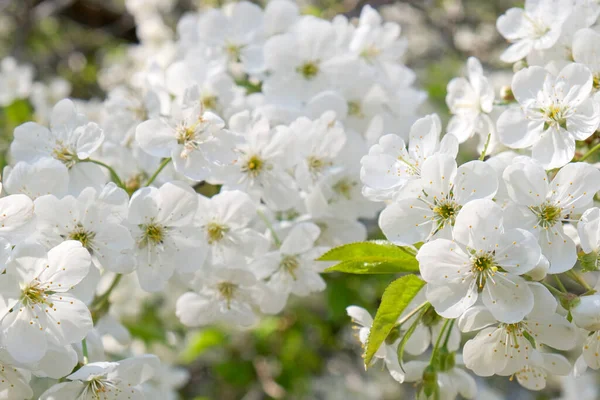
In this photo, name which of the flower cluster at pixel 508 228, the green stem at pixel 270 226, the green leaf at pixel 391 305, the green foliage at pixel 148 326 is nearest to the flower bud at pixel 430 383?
the flower cluster at pixel 508 228

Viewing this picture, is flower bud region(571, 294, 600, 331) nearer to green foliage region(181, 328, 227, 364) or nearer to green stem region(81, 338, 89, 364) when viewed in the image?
green stem region(81, 338, 89, 364)

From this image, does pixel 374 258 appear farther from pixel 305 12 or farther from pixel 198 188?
pixel 305 12

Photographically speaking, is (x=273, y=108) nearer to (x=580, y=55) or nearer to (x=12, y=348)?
(x=580, y=55)

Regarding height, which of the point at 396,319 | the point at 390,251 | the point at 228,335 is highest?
the point at 390,251

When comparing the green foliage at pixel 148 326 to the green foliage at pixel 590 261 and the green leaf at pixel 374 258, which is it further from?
the green foliage at pixel 590 261

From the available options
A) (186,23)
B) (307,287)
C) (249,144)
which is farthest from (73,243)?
(186,23)
